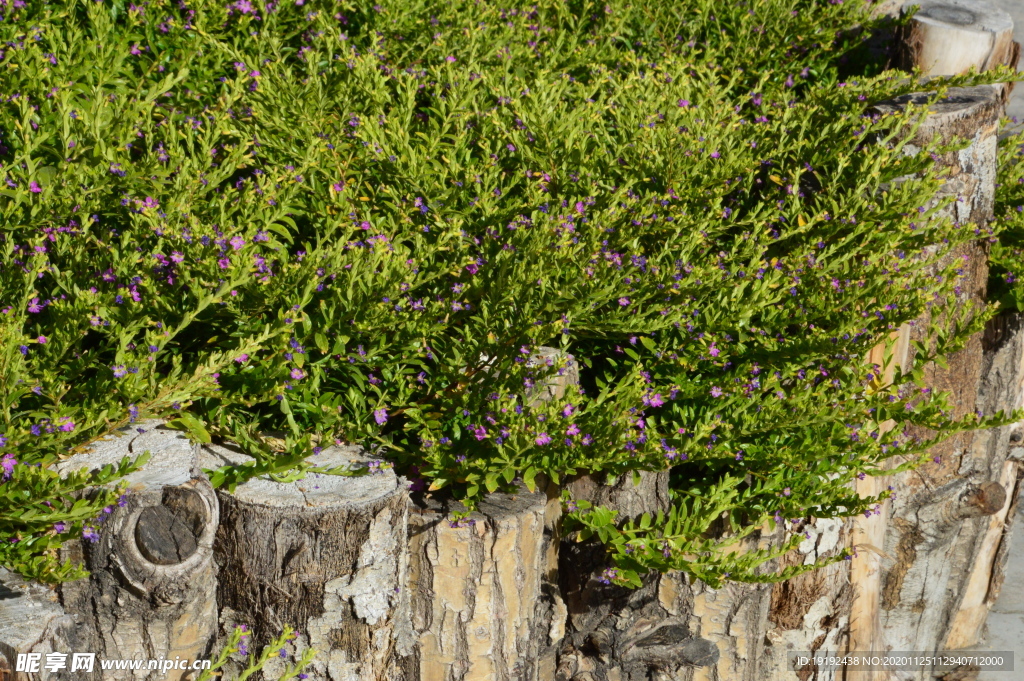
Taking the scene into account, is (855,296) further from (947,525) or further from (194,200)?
(194,200)

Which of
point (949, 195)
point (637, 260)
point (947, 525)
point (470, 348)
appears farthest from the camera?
point (947, 525)

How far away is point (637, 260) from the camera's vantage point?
3037 mm

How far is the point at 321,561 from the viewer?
2.58 m

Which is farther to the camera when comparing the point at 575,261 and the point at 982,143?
the point at 982,143

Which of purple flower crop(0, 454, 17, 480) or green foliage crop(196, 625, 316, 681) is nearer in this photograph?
purple flower crop(0, 454, 17, 480)

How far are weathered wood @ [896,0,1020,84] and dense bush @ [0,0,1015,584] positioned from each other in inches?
23.1

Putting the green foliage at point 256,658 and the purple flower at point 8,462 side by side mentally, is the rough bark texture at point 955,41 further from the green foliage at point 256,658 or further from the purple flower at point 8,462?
the purple flower at point 8,462

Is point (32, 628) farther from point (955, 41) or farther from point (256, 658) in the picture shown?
point (955, 41)

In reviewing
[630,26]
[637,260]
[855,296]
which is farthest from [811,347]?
[630,26]

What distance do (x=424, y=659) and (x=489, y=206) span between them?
1.45 m

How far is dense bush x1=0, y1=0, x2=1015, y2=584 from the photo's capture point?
2594 millimetres

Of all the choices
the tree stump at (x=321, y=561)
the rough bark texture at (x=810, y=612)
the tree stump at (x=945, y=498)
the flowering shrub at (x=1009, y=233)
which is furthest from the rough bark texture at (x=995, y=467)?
the tree stump at (x=321, y=561)

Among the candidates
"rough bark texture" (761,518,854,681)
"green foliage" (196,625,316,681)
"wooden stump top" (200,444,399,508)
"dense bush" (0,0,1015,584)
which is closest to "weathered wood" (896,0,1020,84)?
"dense bush" (0,0,1015,584)

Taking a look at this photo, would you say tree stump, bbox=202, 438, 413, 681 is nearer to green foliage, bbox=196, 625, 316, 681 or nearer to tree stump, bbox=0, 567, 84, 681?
green foliage, bbox=196, 625, 316, 681
